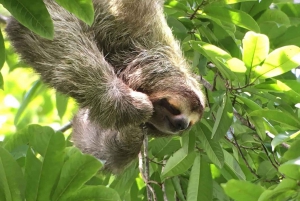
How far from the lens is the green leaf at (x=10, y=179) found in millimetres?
3113

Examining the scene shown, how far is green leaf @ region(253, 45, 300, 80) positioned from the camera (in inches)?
122

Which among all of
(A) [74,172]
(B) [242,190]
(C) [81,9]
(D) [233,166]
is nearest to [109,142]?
(D) [233,166]

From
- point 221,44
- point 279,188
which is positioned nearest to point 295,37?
point 221,44

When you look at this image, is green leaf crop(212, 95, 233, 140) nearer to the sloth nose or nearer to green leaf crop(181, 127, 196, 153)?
the sloth nose

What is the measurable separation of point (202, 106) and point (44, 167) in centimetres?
119

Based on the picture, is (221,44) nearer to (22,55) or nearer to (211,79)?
(211,79)

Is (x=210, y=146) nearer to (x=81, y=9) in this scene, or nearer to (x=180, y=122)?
(x=180, y=122)

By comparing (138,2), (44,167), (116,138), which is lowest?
(116,138)

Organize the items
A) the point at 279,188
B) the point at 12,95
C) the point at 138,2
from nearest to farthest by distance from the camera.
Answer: the point at 279,188, the point at 138,2, the point at 12,95

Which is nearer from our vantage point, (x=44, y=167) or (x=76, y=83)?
(x=44, y=167)

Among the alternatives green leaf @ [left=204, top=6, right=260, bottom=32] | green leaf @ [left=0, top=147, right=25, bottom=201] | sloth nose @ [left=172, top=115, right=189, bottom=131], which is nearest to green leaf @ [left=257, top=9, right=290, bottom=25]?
green leaf @ [left=204, top=6, right=260, bottom=32]

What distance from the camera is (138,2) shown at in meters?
4.13

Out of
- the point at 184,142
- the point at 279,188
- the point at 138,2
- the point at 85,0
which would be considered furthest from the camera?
the point at 138,2

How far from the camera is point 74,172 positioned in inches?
124
